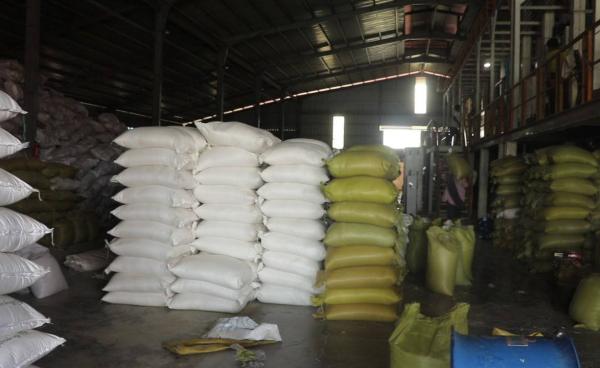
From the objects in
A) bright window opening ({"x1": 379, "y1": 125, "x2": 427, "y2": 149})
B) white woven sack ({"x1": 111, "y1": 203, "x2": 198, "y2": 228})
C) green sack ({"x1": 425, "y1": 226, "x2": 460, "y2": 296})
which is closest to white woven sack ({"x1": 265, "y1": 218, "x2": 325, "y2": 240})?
white woven sack ({"x1": 111, "y1": 203, "x2": 198, "y2": 228})

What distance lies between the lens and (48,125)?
336 inches

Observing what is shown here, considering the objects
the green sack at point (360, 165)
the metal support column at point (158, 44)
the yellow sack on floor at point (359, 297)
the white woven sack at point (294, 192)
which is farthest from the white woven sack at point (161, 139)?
the metal support column at point (158, 44)

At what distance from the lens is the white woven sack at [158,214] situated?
425 cm

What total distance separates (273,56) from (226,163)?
11.8 meters

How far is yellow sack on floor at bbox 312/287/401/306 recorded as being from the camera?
3998 mm

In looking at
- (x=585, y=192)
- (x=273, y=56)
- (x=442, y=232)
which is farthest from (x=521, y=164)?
(x=273, y=56)

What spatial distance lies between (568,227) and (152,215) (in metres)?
4.57

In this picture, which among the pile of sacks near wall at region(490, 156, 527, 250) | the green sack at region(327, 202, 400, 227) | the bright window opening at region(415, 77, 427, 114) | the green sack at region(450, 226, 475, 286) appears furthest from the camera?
the bright window opening at region(415, 77, 427, 114)

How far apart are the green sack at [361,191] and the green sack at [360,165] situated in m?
0.06

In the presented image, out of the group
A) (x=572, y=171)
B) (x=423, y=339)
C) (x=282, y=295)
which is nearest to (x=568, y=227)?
(x=572, y=171)

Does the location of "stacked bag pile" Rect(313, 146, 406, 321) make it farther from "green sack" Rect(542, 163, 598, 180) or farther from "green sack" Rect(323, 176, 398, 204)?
"green sack" Rect(542, 163, 598, 180)

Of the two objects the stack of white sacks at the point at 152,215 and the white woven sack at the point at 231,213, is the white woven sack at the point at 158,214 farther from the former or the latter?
the white woven sack at the point at 231,213

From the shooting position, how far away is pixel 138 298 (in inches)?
167

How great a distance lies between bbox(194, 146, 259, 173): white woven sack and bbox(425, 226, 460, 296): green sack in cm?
189
